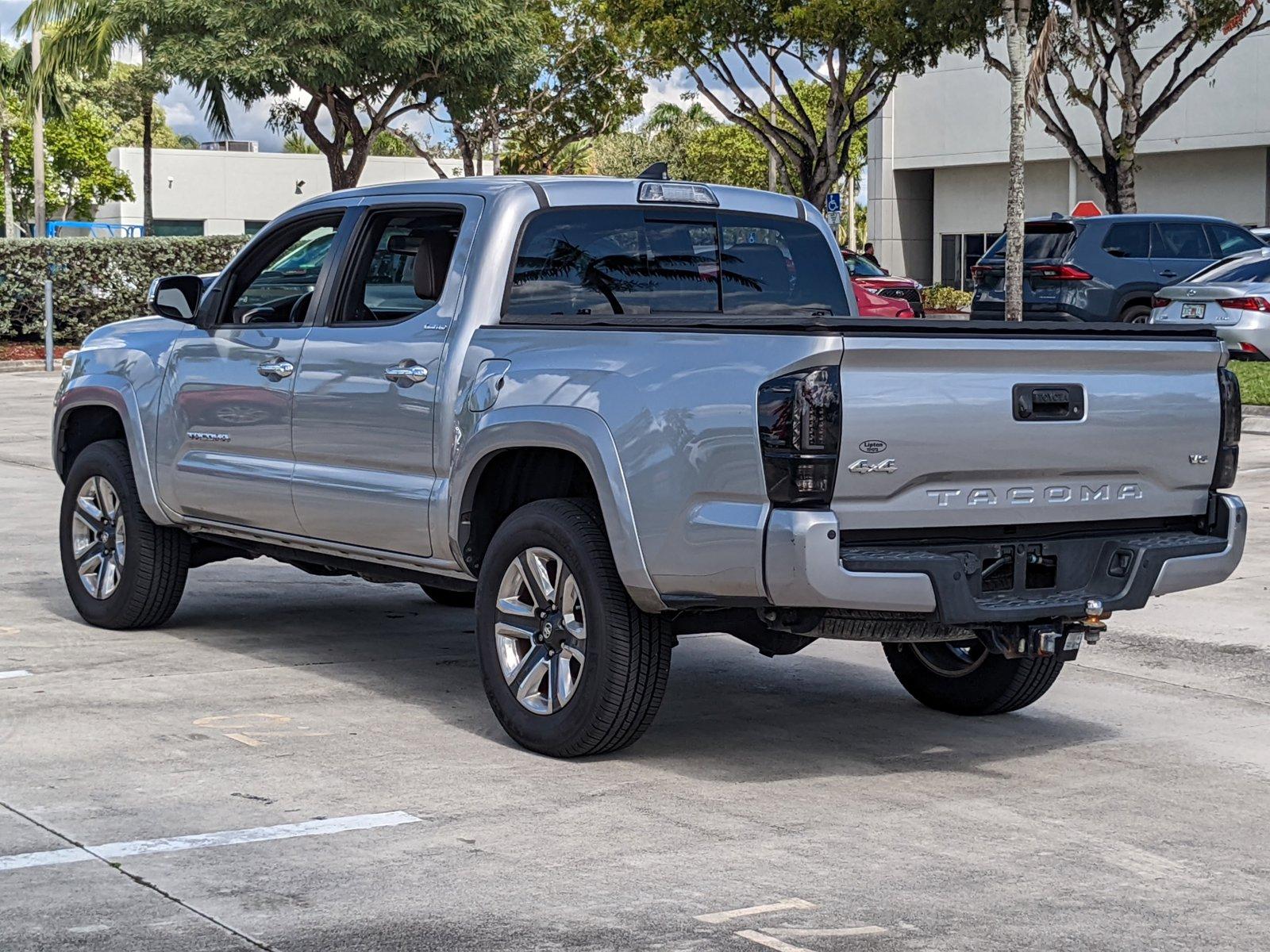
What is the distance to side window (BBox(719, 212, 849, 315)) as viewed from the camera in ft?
24.1

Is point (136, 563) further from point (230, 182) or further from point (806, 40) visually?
point (230, 182)

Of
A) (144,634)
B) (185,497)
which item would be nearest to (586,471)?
(185,497)

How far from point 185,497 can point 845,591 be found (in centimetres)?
361

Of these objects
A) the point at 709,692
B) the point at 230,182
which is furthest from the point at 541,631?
the point at 230,182

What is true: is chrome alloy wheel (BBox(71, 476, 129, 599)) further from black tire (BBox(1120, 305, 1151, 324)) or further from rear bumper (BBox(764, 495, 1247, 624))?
black tire (BBox(1120, 305, 1151, 324))

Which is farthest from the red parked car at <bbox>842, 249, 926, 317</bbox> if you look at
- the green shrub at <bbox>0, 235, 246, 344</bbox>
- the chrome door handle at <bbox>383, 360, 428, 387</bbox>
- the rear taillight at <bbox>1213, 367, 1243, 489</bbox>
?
the rear taillight at <bbox>1213, 367, 1243, 489</bbox>

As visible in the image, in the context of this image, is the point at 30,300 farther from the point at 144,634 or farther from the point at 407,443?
the point at 407,443

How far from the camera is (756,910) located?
4750 millimetres

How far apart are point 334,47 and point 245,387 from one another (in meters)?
29.4

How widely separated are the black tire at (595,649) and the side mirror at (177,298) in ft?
8.01

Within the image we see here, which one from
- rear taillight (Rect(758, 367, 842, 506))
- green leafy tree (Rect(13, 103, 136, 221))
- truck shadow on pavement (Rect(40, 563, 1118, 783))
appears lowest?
truck shadow on pavement (Rect(40, 563, 1118, 783))

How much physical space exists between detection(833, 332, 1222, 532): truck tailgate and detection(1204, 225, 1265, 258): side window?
18.9 meters

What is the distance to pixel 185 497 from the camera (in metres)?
8.07

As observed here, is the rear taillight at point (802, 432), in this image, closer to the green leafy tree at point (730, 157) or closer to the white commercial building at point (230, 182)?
the white commercial building at point (230, 182)
